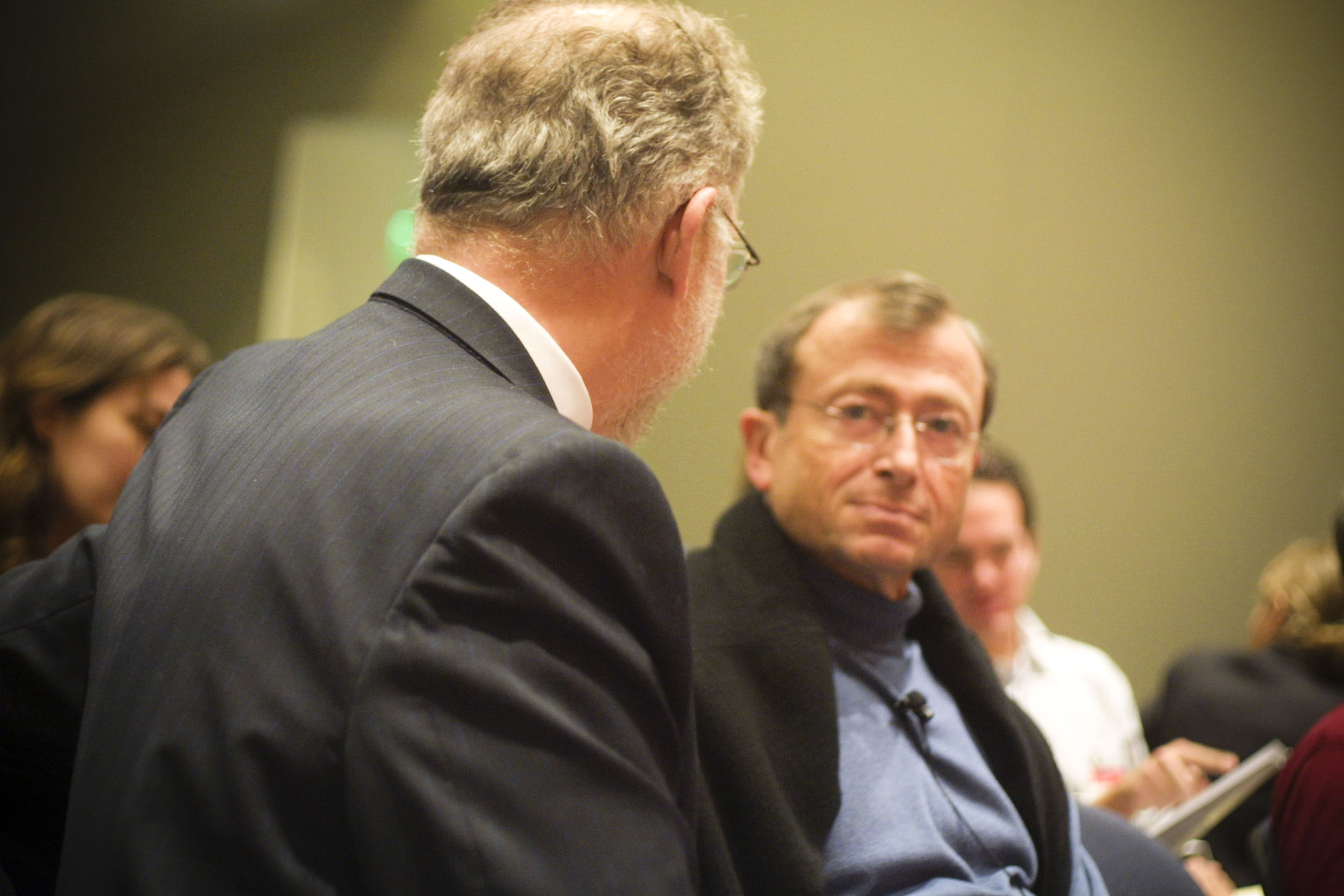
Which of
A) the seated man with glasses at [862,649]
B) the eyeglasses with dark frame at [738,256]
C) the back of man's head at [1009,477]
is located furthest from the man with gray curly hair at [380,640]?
the back of man's head at [1009,477]

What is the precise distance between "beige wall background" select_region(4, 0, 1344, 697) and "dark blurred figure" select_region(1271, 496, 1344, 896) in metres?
1.41

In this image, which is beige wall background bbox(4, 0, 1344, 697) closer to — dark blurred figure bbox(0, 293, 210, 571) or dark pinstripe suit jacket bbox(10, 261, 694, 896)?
dark blurred figure bbox(0, 293, 210, 571)

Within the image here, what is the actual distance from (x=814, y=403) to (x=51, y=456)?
140 cm

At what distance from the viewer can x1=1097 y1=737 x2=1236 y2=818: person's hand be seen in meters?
2.19

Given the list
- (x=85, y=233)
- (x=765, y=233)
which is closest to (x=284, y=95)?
(x=85, y=233)

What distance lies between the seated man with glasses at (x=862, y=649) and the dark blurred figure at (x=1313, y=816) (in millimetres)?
350

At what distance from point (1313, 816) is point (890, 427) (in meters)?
0.91

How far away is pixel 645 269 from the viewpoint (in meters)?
1.05

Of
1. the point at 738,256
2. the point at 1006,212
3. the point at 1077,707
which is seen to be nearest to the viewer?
the point at 738,256

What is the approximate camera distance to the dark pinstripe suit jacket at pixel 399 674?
0.65 metres

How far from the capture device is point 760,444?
1820 mm

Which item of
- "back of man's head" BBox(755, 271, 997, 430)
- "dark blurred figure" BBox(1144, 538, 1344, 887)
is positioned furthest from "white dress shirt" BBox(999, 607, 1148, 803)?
"back of man's head" BBox(755, 271, 997, 430)

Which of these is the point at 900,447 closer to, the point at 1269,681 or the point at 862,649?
the point at 862,649

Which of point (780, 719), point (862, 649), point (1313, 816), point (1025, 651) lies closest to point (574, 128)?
point (780, 719)
